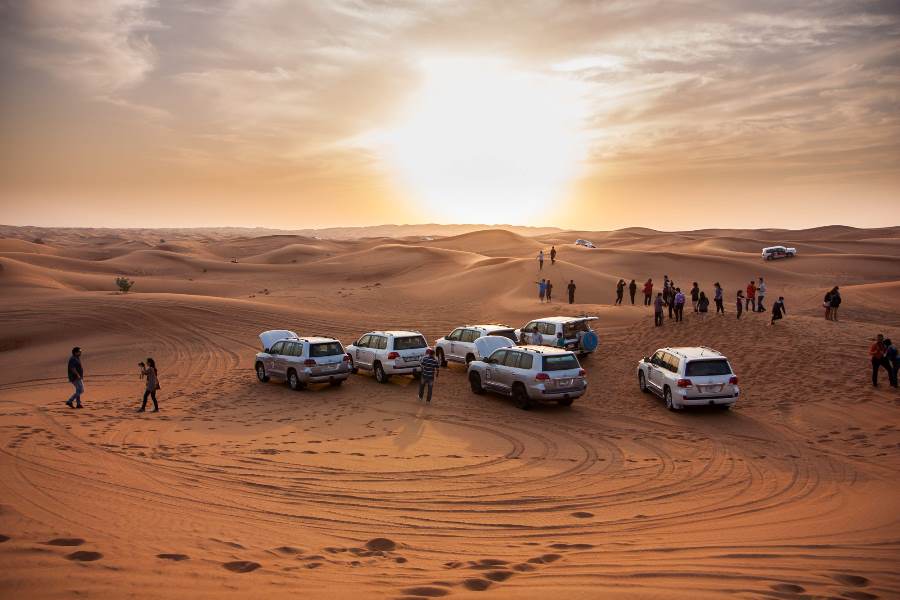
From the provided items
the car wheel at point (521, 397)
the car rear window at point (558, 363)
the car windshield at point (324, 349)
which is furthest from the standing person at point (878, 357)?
the car windshield at point (324, 349)

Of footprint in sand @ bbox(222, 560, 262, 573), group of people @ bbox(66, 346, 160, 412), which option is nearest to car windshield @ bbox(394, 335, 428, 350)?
group of people @ bbox(66, 346, 160, 412)

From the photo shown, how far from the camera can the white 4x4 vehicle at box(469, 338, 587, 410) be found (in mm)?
17297

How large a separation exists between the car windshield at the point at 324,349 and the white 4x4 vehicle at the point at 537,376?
510cm

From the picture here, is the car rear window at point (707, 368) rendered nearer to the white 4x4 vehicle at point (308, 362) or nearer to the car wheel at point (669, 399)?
the car wheel at point (669, 399)

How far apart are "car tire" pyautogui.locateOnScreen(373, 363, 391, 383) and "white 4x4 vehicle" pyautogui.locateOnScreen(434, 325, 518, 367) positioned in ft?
9.57

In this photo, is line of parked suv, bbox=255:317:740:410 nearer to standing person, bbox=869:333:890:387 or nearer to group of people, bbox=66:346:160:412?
group of people, bbox=66:346:160:412

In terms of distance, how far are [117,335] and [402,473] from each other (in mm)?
21958

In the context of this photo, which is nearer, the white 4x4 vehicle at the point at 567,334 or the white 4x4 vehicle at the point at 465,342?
the white 4x4 vehicle at the point at 465,342

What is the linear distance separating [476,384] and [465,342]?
3.27 m

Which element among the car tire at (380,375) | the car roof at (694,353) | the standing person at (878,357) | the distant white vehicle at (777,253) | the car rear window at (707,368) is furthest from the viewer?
the distant white vehicle at (777,253)

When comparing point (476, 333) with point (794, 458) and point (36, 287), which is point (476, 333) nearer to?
point (794, 458)

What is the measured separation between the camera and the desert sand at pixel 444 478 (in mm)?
7117

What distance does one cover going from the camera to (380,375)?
21.3m

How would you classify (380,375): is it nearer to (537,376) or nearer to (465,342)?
(465,342)
